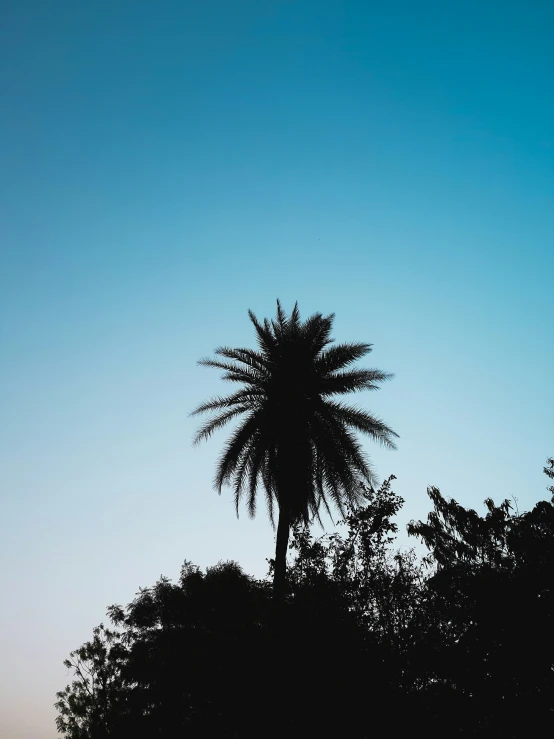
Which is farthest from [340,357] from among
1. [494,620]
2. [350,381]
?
[494,620]

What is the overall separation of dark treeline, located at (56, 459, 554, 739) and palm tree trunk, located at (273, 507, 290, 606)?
0.71 feet

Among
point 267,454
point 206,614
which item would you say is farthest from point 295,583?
point 206,614

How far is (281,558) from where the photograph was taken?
15633 mm

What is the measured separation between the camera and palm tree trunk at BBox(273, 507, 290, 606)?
1334cm

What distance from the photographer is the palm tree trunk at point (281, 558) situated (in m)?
13.3

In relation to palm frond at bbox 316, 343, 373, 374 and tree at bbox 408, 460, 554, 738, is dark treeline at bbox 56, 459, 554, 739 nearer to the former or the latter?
tree at bbox 408, 460, 554, 738

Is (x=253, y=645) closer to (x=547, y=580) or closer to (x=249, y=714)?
(x=249, y=714)

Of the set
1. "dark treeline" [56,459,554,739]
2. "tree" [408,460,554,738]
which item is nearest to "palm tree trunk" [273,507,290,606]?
"dark treeline" [56,459,554,739]

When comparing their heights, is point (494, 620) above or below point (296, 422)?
below

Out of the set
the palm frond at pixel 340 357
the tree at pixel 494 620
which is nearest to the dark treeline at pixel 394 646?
the tree at pixel 494 620

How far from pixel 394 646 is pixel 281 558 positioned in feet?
16.8

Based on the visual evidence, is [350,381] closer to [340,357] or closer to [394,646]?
[340,357]

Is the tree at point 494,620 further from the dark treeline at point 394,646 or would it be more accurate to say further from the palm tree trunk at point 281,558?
the palm tree trunk at point 281,558

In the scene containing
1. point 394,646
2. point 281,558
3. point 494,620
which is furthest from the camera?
point 281,558
